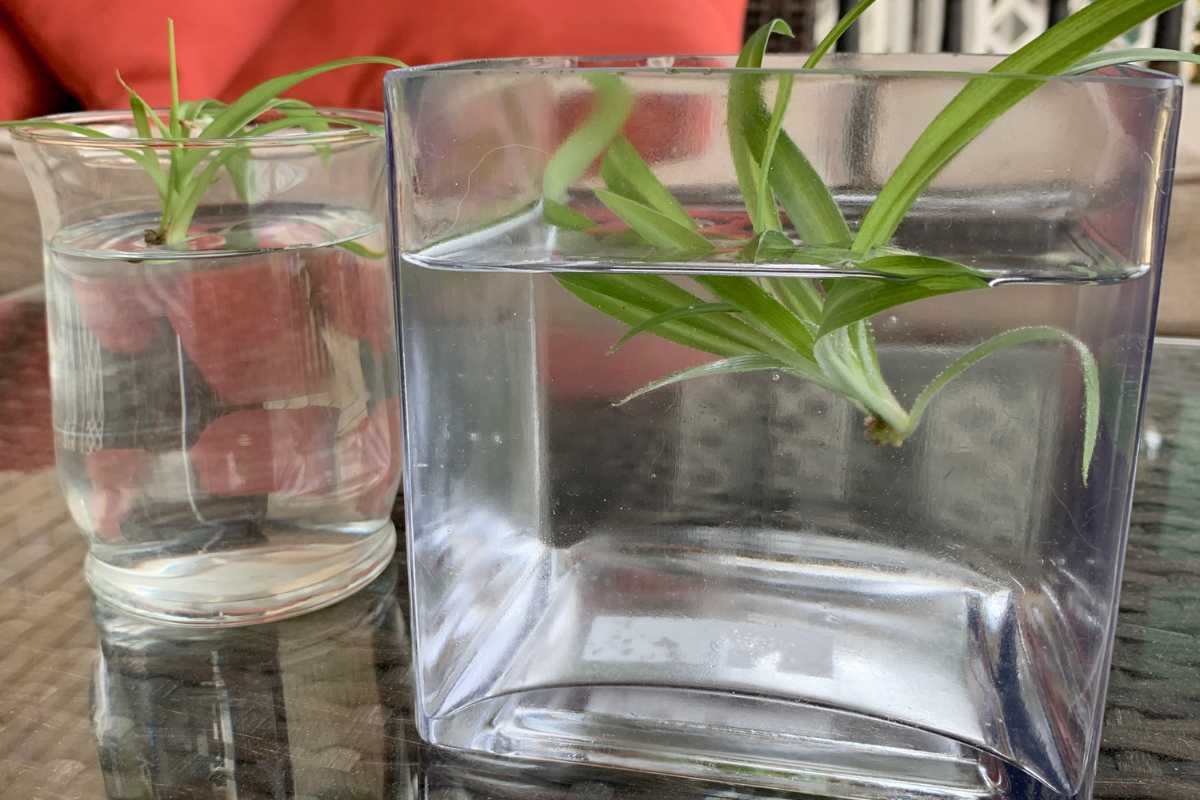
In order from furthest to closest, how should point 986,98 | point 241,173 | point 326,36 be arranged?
point 326,36, point 241,173, point 986,98

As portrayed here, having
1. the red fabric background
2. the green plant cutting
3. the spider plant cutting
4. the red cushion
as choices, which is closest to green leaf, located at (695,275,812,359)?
the spider plant cutting

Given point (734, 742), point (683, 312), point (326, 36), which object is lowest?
point (734, 742)

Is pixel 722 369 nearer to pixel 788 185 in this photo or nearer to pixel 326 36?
pixel 788 185

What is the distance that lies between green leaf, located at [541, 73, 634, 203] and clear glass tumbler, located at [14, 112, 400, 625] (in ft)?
0.34

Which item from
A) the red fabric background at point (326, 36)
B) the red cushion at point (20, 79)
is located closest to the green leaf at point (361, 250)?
the red fabric background at point (326, 36)

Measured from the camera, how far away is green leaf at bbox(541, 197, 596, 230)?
0.84 feet

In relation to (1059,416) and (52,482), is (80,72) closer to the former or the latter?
(52,482)

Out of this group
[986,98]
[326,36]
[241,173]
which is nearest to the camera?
[986,98]

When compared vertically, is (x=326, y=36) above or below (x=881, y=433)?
above

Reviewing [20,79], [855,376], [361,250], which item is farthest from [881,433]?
[20,79]

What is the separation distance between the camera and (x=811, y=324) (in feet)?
0.85

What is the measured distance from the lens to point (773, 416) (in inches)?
10.7

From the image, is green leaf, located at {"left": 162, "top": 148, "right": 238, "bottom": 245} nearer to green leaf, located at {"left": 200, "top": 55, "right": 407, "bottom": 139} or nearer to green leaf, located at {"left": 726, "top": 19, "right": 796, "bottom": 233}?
green leaf, located at {"left": 200, "top": 55, "right": 407, "bottom": 139}

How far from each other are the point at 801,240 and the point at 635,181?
0.04 metres
